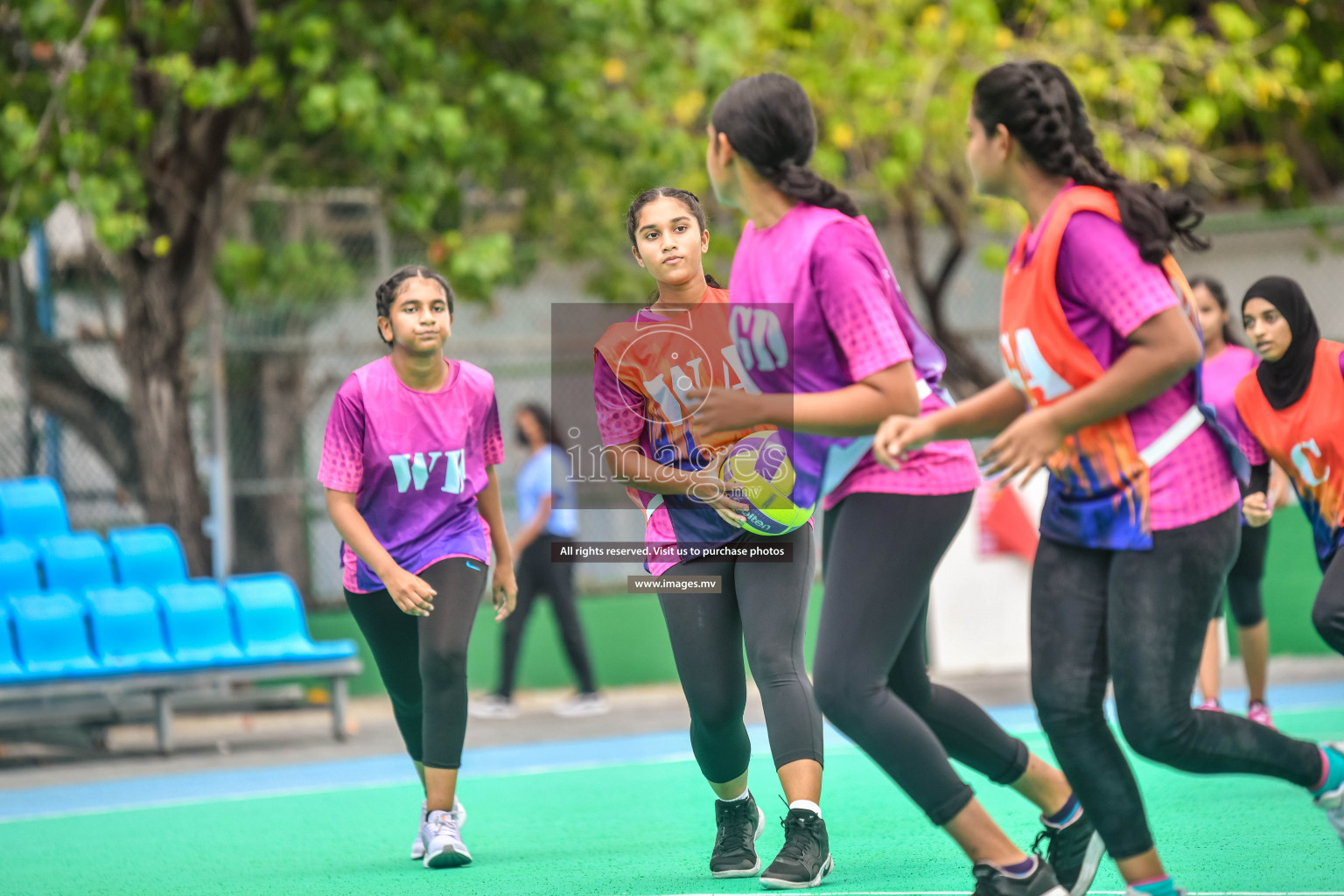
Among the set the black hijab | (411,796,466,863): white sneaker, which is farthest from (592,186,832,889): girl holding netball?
the black hijab

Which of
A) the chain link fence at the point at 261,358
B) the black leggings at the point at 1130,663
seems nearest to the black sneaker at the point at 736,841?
the black leggings at the point at 1130,663

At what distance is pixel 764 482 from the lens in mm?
4562

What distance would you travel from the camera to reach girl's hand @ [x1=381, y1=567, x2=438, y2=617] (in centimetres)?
488

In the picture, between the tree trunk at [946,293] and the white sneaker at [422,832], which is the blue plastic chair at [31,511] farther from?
the tree trunk at [946,293]

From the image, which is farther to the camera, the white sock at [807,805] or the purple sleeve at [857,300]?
the white sock at [807,805]

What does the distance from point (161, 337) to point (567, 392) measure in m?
3.18

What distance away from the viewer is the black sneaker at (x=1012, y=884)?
359 centimetres

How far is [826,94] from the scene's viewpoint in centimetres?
1204

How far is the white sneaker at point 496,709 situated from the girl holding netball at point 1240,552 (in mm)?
4745

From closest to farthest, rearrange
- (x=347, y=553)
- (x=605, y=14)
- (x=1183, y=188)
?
(x=347, y=553) → (x=605, y=14) → (x=1183, y=188)

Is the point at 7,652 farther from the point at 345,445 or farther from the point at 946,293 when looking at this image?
the point at 946,293

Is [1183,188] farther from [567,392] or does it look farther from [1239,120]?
[567,392]

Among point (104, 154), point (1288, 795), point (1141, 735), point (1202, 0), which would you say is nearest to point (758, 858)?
point (1141, 735)

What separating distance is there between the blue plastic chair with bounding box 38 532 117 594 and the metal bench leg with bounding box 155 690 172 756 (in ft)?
2.77
